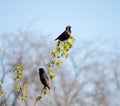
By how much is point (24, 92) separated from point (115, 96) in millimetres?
29291

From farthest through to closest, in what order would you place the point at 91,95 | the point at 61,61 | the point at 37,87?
the point at 91,95 < the point at 37,87 < the point at 61,61

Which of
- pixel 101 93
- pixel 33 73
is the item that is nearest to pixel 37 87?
pixel 33 73

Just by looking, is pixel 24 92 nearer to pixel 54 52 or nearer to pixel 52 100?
pixel 54 52

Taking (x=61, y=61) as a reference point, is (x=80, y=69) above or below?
above

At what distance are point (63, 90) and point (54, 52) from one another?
91.9 feet

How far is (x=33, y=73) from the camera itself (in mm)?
32125

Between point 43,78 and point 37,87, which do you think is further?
point 37,87

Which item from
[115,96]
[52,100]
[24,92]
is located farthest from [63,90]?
[24,92]

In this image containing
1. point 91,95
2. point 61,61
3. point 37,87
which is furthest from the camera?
point 91,95

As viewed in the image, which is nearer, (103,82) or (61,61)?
(61,61)

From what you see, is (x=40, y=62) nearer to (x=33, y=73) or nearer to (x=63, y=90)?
(x=33, y=73)

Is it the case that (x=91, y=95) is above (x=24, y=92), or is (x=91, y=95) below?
above

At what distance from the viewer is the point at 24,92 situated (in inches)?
280

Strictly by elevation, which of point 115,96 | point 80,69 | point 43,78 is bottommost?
point 43,78
